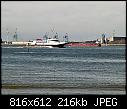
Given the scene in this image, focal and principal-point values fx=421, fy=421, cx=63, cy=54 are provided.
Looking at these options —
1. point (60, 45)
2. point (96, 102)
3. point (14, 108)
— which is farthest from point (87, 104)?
point (60, 45)

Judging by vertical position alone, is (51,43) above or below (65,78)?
above

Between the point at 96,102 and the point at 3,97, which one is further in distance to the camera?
the point at 3,97

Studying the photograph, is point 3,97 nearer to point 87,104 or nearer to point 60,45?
point 87,104

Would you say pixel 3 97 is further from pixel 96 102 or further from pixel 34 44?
pixel 34 44

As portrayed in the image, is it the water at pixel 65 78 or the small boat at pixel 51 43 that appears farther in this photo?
the small boat at pixel 51 43

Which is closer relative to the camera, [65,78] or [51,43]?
[65,78]

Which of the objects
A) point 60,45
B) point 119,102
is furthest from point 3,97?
point 60,45

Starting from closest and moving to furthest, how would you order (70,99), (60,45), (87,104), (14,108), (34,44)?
(14,108)
(87,104)
(70,99)
(60,45)
(34,44)

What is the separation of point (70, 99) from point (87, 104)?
1.10 m

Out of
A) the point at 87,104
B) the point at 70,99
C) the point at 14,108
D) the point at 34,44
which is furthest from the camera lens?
the point at 34,44

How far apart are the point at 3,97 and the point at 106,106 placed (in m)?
4.17

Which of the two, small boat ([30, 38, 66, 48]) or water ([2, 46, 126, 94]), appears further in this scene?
small boat ([30, 38, 66, 48])

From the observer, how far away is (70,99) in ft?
51.2

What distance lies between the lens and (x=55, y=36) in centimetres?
18212
